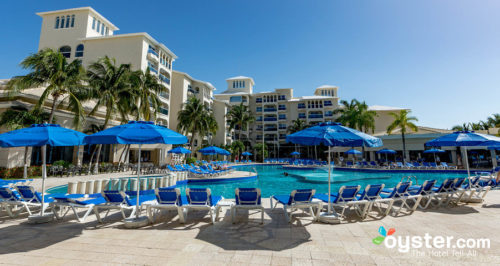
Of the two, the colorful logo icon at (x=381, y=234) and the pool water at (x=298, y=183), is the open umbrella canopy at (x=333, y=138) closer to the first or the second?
the colorful logo icon at (x=381, y=234)

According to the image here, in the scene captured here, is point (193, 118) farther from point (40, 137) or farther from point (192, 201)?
point (192, 201)

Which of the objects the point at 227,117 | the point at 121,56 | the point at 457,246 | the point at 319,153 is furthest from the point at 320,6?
the point at 319,153

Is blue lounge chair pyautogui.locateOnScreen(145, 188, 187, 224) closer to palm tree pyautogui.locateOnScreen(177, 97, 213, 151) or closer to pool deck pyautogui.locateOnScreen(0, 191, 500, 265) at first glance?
pool deck pyautogui.locateOnScreen(0, 191, 500, 265)

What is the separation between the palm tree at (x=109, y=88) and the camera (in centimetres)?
1705

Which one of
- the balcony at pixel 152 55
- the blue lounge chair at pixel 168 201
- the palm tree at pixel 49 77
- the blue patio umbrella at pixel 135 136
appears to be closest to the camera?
the blue patio umbrella at pixel 135 136

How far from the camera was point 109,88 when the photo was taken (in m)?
17.4

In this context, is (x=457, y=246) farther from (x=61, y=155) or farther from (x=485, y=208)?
(x=61, y=155)

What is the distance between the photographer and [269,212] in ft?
19.5

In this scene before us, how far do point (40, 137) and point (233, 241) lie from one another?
461 centimetres

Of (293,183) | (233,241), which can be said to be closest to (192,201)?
(233,241)

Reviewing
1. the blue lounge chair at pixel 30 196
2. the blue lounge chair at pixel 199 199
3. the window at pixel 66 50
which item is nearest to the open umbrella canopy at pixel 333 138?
the blue lounge chair at pixel 199 199

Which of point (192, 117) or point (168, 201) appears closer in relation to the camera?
point (168, 201)

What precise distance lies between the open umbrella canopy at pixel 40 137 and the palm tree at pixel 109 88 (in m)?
13.2

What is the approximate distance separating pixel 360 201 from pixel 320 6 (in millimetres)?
10182
